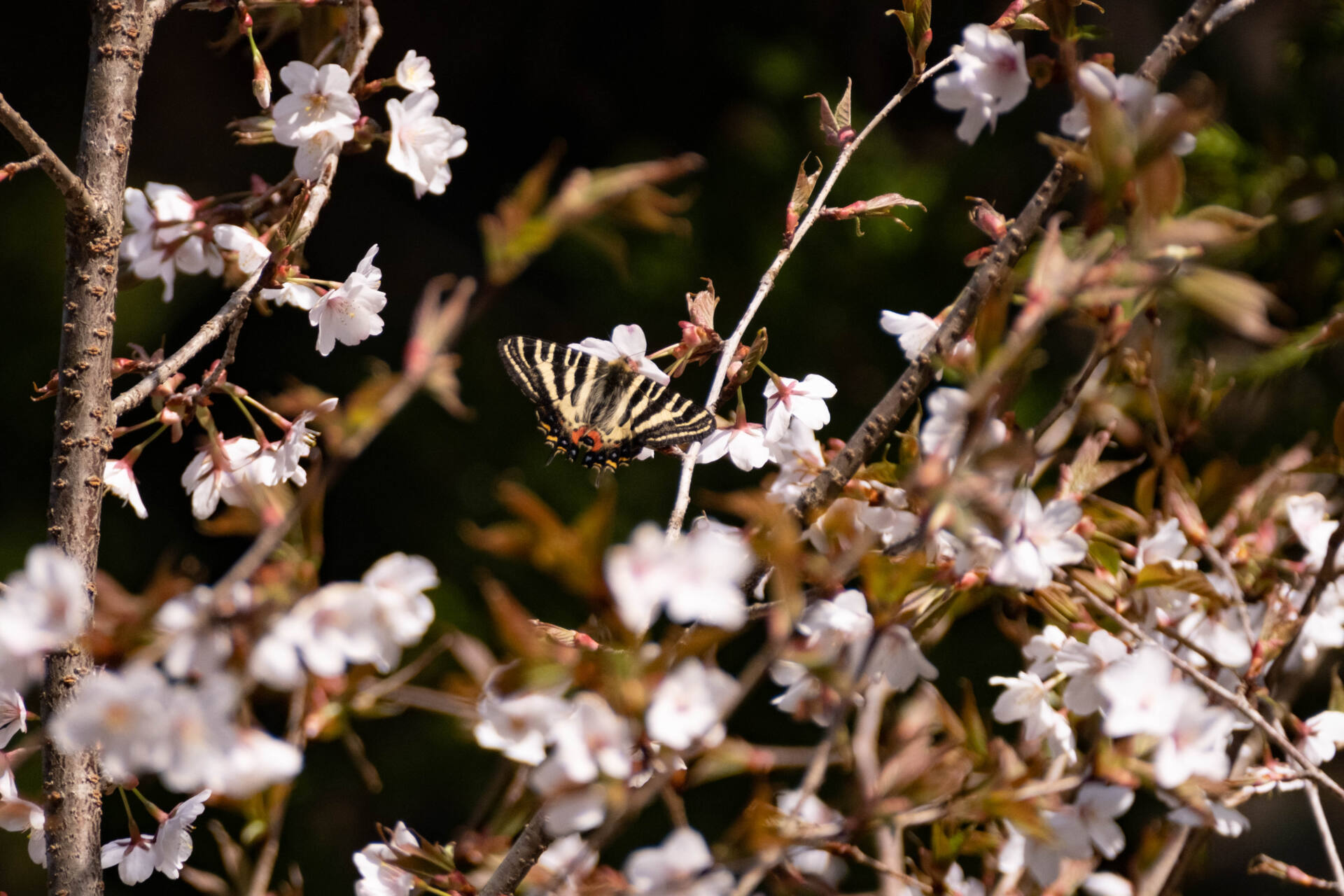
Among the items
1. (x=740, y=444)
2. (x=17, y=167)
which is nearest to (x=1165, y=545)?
(x=740, y=444)

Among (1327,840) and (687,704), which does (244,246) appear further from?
(1327,840)

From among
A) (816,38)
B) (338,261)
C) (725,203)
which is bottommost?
(338,261)

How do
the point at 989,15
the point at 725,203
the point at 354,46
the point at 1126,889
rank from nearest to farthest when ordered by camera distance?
the point at 1126,889 → the point at 354,46 → the point at 725,203 → the point at 989,15

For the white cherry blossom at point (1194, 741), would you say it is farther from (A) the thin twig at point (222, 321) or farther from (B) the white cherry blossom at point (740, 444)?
(A) the thin twig at point (222, 321)

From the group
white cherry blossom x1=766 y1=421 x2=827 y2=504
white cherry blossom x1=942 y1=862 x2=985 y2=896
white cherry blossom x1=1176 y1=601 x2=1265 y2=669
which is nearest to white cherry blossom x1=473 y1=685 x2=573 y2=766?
white cherry blossom x1=766 y1=421 x2=827 y2=504

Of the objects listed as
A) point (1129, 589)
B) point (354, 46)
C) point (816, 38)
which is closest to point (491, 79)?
point (816, 38)

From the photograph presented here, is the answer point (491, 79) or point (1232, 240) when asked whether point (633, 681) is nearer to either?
point (1232, 240)
